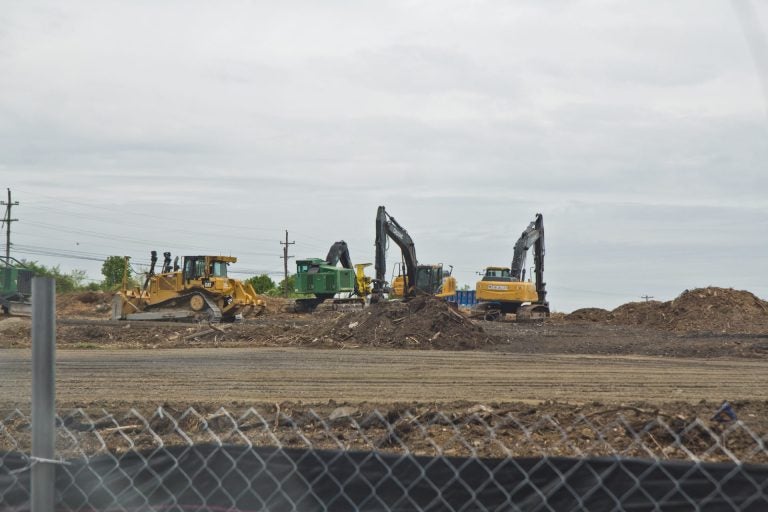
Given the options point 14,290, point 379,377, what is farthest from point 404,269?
point 379,377

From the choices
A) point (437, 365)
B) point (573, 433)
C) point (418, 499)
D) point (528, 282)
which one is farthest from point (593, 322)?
point (418, 499)

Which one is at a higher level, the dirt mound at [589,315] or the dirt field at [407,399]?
the dirt mound at [589,315]

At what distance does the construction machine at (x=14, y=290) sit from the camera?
4166 centimetres

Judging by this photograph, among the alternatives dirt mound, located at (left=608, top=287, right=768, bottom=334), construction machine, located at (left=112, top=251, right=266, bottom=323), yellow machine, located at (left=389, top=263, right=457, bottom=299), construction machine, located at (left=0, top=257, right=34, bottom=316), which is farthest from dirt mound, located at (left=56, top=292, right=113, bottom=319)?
dirt mound, located at (left=608, top=287, right=768, bottom=334)

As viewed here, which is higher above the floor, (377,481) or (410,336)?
(377,481)

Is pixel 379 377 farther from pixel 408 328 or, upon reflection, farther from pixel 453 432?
pixel 408 328

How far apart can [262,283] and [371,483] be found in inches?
3437

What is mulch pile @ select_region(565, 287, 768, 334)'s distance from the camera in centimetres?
3853

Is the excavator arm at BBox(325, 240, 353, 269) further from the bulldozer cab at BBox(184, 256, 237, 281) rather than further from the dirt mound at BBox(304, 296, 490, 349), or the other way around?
the dirt mound at BBox(304, 296, 490, 349)

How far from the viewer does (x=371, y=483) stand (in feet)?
13.3

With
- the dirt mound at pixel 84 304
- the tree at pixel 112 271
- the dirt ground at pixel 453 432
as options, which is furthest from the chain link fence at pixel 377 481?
the tree at pixel 112 271

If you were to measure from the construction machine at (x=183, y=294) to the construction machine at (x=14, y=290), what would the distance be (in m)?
5.96

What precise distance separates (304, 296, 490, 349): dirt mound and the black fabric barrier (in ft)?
76.6

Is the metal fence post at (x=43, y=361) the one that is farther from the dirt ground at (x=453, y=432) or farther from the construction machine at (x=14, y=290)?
the construction machine at (x=14, y=290)
